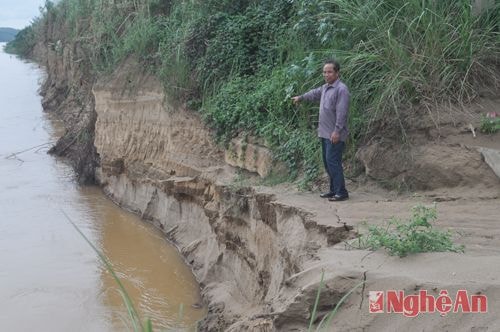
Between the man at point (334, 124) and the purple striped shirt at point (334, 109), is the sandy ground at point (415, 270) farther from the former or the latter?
the purple striped shirt at point (334, 109)

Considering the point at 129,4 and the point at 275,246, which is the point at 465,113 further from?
the point at 129,4

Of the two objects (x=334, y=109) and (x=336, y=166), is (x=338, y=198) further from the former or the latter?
(x=334, y=109)

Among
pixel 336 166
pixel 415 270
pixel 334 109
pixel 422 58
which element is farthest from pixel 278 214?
pixel 415 270

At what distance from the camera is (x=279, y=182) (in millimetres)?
6992

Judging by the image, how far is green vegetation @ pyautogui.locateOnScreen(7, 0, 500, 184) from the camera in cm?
641

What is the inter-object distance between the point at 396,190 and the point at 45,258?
538 centimetres

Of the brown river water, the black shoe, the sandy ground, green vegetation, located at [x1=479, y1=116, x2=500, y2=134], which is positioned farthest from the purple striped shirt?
the brown river water

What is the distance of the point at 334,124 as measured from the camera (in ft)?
19.5

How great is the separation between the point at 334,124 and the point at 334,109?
0.50 ft

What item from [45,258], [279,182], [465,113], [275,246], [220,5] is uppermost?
[220,5]

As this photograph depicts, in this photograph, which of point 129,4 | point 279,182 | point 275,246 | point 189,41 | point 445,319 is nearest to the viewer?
point 445,319

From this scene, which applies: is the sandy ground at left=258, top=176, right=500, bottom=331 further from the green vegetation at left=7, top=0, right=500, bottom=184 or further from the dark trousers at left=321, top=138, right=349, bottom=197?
the green vegetation at left=7, top=0, right=500, bottom=184

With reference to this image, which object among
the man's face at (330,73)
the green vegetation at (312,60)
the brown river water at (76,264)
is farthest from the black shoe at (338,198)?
the brown river water at (76,264)

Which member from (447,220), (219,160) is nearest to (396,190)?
(447,220)
